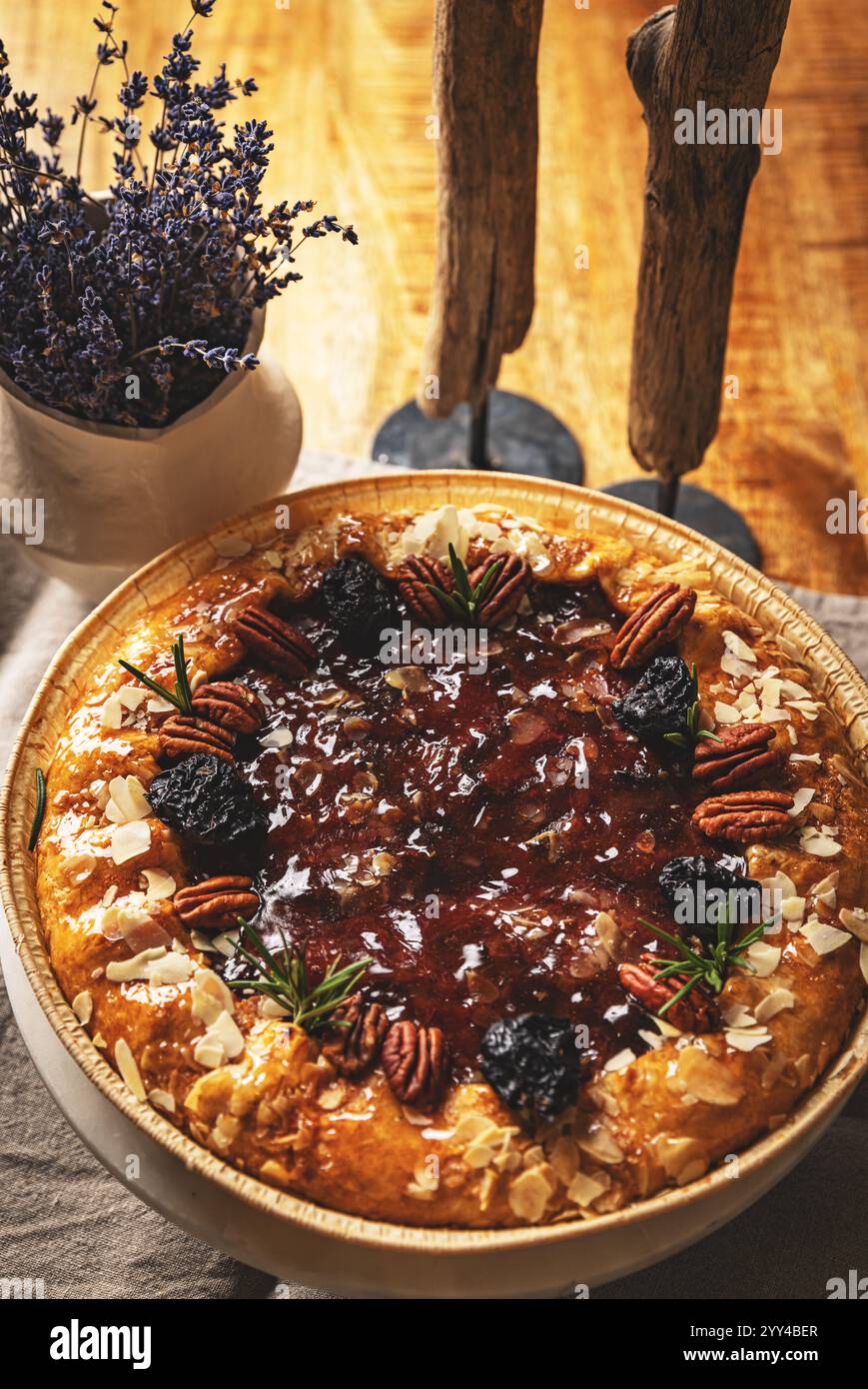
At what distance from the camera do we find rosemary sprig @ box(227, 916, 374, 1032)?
2023 millimetres

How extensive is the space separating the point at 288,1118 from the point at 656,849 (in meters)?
0.73

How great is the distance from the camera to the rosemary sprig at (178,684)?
2.29 metres

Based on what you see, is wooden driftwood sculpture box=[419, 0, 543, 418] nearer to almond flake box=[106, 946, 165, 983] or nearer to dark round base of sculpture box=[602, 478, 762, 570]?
dark round base of sculpture box=[602, 478, 762, 570]

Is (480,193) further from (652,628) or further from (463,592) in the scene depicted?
(652,628)

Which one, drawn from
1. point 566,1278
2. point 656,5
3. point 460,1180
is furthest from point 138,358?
point 656,5

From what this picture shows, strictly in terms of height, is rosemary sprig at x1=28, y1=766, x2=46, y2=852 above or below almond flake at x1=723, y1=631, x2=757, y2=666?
below

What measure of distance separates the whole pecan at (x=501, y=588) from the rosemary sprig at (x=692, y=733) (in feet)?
1.16

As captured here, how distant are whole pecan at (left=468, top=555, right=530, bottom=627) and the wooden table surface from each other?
1300 millimetres

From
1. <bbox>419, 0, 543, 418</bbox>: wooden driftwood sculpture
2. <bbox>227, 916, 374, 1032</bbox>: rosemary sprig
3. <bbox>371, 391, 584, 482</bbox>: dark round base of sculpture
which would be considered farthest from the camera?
<bbox>371, 391, 584, 482</bbox>: dark round base of sculpture

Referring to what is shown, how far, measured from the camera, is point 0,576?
3.13 m

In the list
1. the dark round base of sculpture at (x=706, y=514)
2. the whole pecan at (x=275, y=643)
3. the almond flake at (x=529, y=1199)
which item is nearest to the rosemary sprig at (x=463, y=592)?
the whole pecan at (x=275, y=643)

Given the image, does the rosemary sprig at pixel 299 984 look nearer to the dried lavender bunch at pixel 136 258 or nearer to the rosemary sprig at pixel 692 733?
the rosemary sprig at pixel 692 733

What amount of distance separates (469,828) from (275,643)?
1.61ft

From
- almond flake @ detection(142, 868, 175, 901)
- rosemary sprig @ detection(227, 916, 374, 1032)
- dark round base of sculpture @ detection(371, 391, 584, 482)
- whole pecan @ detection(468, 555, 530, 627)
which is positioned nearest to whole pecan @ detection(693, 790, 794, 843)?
whole pecan @ detection(468, 555, 530, 627)
